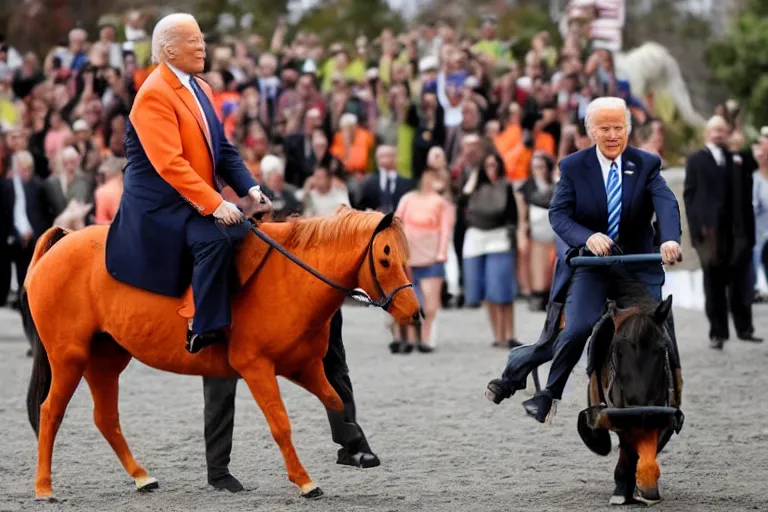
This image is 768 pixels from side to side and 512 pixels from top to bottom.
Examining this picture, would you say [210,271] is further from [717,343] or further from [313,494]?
[717,343]

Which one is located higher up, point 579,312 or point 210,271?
point 210,271

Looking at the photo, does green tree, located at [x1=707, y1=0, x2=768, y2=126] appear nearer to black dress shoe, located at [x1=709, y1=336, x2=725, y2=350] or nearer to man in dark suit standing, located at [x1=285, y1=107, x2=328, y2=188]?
man in dark suit standing, located at [x1=285, y1=107, x2=328, y2=188]

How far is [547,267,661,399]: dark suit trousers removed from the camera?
30.5ft

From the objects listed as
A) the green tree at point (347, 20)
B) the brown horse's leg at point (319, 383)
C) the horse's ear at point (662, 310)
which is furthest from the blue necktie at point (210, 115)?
the green tree at point (347, 20)

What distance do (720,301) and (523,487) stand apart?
8.23m

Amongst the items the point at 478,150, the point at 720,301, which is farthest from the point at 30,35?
the point at 720,301

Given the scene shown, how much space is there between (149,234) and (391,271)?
1296mm

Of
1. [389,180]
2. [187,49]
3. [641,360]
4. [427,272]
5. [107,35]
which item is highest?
[187,49]

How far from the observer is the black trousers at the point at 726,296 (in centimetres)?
1752

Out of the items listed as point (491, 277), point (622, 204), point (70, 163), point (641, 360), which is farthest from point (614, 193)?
point (70, 163)

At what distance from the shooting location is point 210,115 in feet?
32.0

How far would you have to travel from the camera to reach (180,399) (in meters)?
14.2

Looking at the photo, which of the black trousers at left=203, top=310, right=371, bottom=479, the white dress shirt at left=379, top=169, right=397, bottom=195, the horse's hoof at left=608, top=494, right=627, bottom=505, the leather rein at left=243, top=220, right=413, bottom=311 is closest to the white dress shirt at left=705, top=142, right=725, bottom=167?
the white dress shirt at left=379, top=169, right=397, bottom=195

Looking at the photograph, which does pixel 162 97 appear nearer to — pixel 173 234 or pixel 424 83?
pixel 173 234
